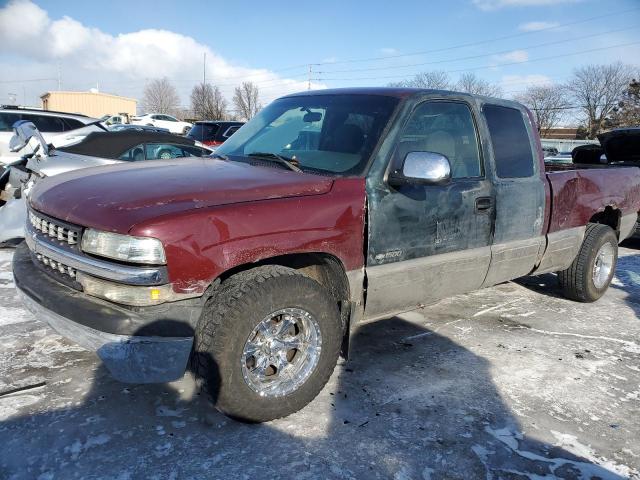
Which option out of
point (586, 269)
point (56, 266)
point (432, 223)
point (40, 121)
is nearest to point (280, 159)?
point (432, 223)

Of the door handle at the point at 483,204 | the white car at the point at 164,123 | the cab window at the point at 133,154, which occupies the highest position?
the white car at the point at 164,123

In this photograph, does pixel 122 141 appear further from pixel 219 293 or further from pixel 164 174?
pixel 219 293

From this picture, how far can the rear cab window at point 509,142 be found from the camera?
391 centimetres

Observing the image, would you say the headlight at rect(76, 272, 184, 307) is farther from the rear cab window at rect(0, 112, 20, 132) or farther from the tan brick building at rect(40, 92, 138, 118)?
the tan brick building at rect(40, 92, 138, 118)

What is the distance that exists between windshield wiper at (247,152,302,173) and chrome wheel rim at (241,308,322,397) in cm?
95

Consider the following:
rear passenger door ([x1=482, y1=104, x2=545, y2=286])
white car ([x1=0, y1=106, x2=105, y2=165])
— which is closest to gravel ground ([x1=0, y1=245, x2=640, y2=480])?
rear passenger door ([x1=482, y1=104, x2=545, y2=286])

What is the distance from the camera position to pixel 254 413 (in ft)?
8.89

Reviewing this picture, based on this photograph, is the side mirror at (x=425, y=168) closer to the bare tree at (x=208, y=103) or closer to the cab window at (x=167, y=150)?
the cab window at (x=167, y=150)

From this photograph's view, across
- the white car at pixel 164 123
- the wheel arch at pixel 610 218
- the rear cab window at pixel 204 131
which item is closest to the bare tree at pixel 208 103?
the white car at pixel 164 123

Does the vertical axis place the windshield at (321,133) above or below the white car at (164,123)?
below

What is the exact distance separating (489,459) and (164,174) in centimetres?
239

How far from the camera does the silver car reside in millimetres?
4941

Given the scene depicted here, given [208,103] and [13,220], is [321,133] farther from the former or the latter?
[208,103]

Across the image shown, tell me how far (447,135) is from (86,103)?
71.8m
